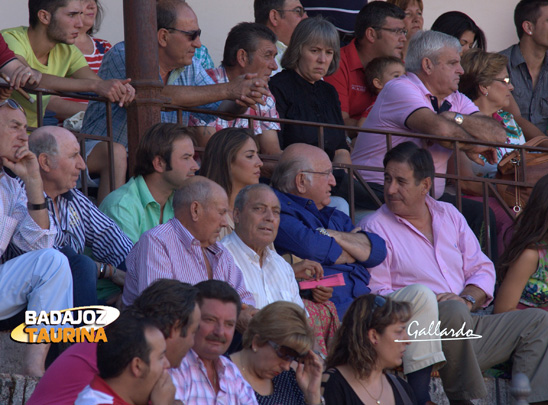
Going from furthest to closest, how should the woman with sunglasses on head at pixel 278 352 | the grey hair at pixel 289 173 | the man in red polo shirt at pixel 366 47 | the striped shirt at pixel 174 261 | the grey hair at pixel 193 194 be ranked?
the man in red polo shirt at pixel 366 47 < the grey hair at pixel 289 173 < the grey hair at pixel 193 194 < the striped shirt at pixel 174 261 < the woman with sunglasses on head at pixel 278 352

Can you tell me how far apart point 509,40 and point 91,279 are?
253 inches

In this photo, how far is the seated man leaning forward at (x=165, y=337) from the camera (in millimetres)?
4047

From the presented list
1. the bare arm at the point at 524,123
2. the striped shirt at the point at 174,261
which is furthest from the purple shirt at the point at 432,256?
the bare arm at the point at 524,123

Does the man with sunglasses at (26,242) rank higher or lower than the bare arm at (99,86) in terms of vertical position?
lower

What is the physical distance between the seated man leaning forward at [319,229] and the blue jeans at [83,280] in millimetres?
1301

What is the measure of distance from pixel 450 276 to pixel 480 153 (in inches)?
55.8

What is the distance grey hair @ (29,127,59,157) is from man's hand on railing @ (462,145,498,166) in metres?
2.99

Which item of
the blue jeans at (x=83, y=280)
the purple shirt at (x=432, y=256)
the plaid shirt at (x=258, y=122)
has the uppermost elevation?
the plaid shirt at (x=258, y=122)

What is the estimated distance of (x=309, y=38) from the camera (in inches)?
288

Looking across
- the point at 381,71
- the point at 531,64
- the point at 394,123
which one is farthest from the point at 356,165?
the point at 531,64

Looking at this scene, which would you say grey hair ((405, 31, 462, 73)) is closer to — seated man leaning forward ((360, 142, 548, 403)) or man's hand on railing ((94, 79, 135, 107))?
seated man leaning forward ((360, 142, 548, 403))

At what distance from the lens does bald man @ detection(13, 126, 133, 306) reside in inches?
213

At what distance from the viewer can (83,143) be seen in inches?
237

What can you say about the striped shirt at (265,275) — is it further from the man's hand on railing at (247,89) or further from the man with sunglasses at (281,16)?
the man with sunglasses at (281,16)
